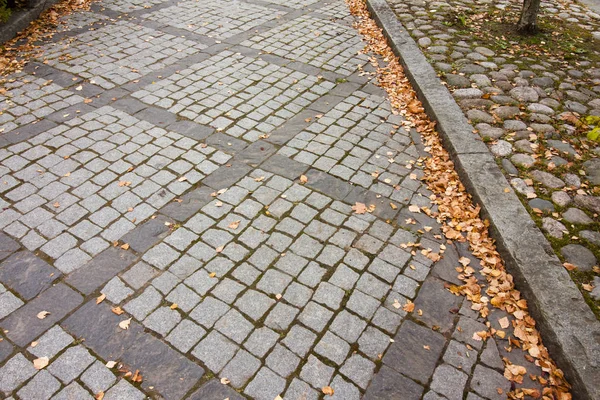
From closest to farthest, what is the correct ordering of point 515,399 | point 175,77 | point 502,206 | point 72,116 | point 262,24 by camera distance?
point 515,399
point 502,206
point 72,116
point 175,77
point 262,24

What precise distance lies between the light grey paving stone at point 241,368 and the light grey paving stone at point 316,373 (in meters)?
0.35

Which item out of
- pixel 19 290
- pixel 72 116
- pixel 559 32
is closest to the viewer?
pixel 19 290

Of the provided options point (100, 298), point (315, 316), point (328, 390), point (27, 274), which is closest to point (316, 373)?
point (328, 390)

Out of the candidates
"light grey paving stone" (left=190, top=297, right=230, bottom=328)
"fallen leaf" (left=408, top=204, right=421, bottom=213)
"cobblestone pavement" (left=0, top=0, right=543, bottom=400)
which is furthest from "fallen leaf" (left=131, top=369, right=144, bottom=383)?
"fallen leaf" (left=408, top=204, right=421, bottom=213)

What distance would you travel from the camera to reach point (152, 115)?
18.8ft

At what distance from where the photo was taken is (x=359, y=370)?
3057 millimetres

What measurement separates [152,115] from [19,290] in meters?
2.94

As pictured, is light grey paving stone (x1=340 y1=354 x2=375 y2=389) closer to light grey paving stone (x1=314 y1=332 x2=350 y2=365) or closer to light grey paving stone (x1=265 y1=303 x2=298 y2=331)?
light grey paving stone (x1=314 y1=332 x2=350 y2=365)

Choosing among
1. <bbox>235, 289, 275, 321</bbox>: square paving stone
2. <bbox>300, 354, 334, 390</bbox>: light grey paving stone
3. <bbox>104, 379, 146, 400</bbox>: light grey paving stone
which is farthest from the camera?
<bbox>235, 289, 275, 321</bbox>: square paving stone

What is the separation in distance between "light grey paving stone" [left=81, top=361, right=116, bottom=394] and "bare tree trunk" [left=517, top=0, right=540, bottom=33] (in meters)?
8.17

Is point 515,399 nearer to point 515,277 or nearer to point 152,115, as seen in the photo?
point 515,277

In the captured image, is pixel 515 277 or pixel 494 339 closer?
pixel 494 339

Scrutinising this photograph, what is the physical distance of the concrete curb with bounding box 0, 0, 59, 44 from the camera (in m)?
7.45

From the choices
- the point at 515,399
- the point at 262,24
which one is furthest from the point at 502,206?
the point at 262,24
